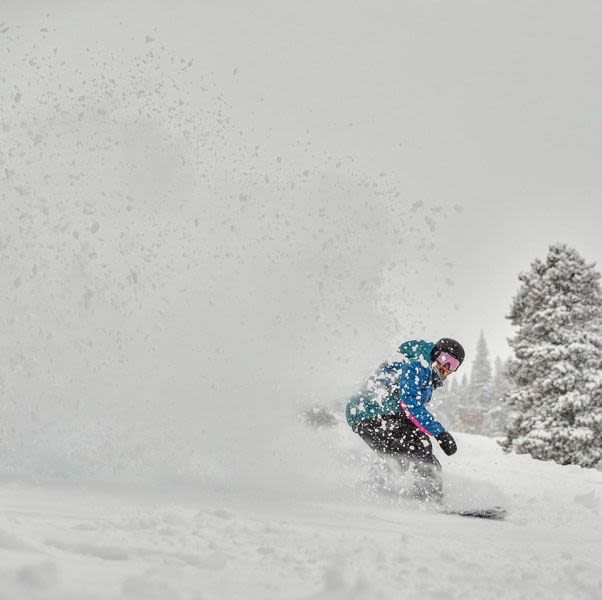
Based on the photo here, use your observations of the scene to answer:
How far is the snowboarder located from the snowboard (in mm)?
352

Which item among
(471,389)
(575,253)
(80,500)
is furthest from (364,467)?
(471,389)

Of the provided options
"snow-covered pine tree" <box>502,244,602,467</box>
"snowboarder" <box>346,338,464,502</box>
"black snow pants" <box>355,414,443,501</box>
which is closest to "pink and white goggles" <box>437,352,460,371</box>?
"snowboarder" <box>346,338,464,502</box>

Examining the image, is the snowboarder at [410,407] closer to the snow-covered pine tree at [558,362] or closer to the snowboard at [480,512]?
the snowboard at [480,512]

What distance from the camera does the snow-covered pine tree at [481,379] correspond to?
203ft

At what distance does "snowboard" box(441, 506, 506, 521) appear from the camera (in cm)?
507

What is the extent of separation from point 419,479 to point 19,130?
558 cm

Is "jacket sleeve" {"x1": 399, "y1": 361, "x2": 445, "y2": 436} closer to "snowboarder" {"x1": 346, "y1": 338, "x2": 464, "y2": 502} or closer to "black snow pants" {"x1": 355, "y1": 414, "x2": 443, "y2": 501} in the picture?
"snowboarder" {"x1": 346, "y1": 338, "x2": 464, "y2": 502}

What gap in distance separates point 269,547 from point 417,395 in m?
3.09

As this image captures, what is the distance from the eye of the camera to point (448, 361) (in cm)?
590

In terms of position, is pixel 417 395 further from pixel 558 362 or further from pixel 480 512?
pixel 558 362

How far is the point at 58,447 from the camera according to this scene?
17.4ft

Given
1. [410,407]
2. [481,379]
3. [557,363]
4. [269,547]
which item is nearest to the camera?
[269,547]

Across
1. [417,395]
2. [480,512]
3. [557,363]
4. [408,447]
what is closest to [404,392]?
[417,395]

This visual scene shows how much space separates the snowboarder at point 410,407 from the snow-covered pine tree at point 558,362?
14.0m
